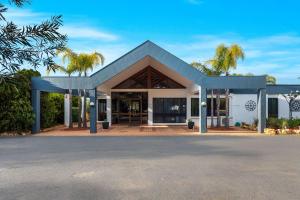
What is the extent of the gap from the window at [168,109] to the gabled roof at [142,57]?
25.8 ft

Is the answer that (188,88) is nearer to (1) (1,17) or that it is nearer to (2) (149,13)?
(2) (149,13)

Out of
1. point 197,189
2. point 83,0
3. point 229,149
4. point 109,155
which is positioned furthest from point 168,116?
point 83,0

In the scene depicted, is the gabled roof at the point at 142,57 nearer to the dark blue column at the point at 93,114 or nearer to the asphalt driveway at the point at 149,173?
the dark blue column at the point at 93,114

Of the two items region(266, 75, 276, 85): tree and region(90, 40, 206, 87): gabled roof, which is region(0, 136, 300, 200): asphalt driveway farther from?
region(266, 75, 276, 85): tree

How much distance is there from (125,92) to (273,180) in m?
23.1

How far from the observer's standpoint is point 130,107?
31844mm

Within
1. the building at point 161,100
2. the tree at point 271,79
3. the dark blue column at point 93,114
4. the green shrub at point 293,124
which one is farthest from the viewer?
the tree at point 271,79

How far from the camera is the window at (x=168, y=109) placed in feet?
102

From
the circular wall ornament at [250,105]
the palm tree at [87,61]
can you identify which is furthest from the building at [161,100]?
the palm tree at [87,61]

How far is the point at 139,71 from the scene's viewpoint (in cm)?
3030

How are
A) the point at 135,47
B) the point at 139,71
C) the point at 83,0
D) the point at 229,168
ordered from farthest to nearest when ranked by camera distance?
the point at 139,71 → the point at 135,47 → the point at 229,168 → the point at 83,0

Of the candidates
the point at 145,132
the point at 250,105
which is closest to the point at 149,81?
the point at 145,132

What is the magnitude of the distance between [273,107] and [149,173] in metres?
23.6

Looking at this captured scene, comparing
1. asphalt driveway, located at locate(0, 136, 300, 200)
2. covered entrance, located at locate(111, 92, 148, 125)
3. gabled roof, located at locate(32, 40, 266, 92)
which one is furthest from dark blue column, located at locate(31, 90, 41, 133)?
covered entrance, located at locate(111, 92, 148, 125)
